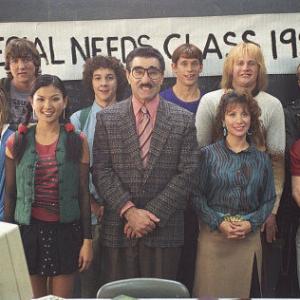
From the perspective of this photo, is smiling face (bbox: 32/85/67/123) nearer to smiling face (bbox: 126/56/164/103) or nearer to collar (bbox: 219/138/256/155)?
smiling face (bbox: 126/56/164/103)

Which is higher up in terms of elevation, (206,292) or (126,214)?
(126,214)

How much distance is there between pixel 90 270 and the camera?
126 inches

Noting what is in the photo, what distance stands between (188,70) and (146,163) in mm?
641

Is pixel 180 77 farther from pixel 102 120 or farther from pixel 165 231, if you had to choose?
pixel 165 231

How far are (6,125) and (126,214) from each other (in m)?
0.94

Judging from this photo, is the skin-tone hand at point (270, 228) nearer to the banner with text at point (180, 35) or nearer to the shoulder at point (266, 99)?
the shoulder at point (266, 99)

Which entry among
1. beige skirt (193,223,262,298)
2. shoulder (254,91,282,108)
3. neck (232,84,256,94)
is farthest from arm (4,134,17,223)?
shoulder (254,91,282,108)

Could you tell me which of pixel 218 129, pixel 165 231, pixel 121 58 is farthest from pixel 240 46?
pixel 165 231

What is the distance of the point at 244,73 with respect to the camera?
307cm

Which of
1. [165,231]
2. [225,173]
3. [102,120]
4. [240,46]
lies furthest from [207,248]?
[240,46]

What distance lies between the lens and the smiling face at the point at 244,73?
121 inches

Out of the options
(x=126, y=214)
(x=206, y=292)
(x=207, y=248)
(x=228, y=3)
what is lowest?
(x=206, y=292)

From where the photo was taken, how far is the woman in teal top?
10.0 ft

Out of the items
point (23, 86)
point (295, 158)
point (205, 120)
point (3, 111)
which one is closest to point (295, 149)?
point (295, 158)
